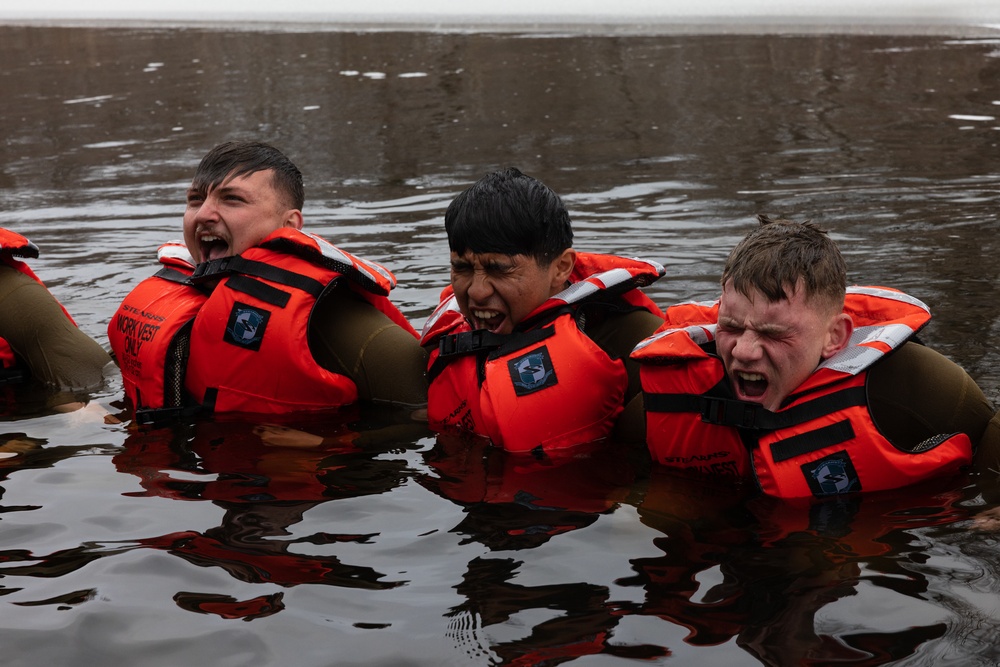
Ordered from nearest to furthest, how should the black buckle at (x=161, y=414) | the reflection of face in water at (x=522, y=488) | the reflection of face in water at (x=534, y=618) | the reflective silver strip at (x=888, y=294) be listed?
the reflection of face in water at (x=534, y=618) → the reflection of face in water at (x=522, y=488) → the reflective silver strip at (x=888, y=294) → the black buckle at (x=161, y=414)

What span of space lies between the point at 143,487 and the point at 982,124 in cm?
1047

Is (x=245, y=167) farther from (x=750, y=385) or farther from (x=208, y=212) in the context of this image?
(x=750, y=385)

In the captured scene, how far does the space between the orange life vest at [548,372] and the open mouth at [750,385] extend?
568mm

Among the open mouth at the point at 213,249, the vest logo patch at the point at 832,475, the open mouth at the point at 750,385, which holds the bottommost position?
the vest logo patch at the point at 832,475

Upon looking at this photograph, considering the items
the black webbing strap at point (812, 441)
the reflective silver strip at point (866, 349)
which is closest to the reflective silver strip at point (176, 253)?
the black webbing strap at point (812, 441)

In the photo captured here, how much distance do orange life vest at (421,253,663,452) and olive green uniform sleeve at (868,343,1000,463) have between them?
1003 millimetres

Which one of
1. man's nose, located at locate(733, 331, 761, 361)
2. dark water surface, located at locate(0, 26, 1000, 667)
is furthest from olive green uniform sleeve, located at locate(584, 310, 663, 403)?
man's nose, located at locate(733, 331, 761, 361)

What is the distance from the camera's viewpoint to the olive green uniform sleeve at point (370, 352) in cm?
494

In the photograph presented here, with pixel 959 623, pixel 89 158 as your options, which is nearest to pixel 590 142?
pixel 89 158

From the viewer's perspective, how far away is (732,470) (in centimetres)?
→ 409

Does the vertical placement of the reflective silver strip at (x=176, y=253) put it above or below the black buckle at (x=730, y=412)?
above

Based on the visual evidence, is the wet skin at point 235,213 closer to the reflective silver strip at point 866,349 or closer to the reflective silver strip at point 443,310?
the reflective silver strip at point 443,310

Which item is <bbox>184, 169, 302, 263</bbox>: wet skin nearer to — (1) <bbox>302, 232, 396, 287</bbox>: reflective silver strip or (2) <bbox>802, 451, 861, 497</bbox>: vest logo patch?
(1) <bbox>302, 232, 396, 287</bbox>: reflective silver strip

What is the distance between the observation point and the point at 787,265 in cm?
368
